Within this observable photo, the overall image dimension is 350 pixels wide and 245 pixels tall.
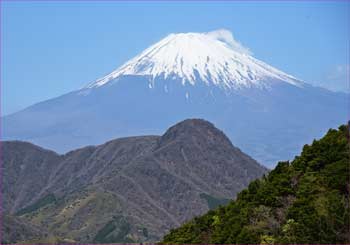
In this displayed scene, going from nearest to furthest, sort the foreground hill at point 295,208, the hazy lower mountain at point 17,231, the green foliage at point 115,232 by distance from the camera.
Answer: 1. the foreground hill at point 295,208
2. the hazy lower mountain at point 17,231
3. the green foliage at point 115,232

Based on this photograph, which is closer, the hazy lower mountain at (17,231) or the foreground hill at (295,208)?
the foreground hill at (295,208)

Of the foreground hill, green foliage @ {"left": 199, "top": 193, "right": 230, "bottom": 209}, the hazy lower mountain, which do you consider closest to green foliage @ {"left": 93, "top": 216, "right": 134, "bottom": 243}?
the hazy lower mountain

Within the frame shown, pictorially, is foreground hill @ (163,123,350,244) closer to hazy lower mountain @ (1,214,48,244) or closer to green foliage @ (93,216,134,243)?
hazy lower mountain @ (1,214,48,244)

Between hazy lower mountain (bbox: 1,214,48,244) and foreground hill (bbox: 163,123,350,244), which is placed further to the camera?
hazy lower mountain (bbox: 1,214,48,244)

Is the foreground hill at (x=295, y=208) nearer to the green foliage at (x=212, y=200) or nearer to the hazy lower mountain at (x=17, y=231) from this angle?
the hazy lower mountain at (x=17, y=231)

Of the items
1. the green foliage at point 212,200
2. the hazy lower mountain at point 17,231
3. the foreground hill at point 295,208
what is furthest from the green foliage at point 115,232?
the foreground hill at point 295,208

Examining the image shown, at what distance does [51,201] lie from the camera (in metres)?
196

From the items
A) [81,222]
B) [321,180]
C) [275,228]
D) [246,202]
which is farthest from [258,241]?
[81,222]

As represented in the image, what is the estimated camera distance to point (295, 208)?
49.0 meters

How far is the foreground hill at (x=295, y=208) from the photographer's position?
148 ft

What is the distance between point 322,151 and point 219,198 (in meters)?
143

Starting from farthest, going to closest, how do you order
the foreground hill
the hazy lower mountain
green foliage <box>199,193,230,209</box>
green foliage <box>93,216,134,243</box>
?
green foliage <box>199,193,230,209</box> → green foliage <box>93,216,134,243</box> → the hazy lower mountain → the foreground hill

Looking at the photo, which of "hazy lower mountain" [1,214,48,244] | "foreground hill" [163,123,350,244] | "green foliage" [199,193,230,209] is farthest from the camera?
"green foliage" [199,193,230,209]

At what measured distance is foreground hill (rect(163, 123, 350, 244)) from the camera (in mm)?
45125
